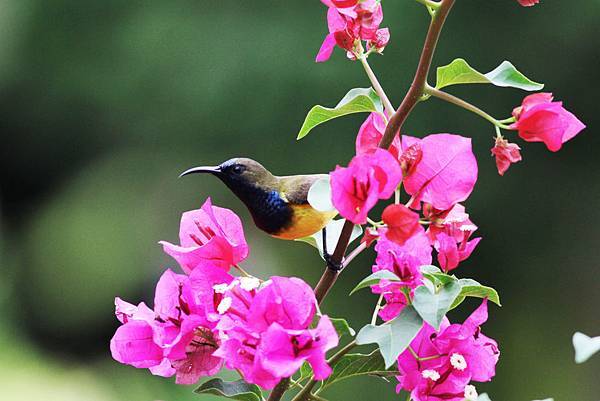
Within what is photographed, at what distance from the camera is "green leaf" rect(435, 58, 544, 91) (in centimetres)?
47

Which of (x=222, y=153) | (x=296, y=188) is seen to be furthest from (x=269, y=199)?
(x=222, y=153)

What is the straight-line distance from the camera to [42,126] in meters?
3.58

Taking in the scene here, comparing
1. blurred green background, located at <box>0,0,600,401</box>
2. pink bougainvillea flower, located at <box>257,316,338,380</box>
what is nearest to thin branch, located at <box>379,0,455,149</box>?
pink bougainvillea flower, located at <box>257,316,338,380</box>

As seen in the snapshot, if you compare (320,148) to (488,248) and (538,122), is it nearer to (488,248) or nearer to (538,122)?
(488,248)

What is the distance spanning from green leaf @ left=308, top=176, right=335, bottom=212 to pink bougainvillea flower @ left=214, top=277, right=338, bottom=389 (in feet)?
0.14

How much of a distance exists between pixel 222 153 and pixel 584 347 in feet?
8.66

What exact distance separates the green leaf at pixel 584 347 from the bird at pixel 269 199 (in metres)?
0.18

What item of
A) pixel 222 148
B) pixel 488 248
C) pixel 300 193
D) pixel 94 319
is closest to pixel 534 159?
pixel 488 248

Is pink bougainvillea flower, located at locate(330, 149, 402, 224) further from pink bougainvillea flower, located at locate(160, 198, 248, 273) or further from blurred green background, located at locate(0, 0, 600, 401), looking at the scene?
blurred green background, located at locate(0, 0, 600, 401)

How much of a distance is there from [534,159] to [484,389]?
753 mm

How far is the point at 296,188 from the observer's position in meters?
0.55

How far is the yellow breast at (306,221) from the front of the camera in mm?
533

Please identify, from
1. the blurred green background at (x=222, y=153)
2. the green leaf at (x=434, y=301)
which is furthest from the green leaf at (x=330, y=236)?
the blurred green background at (x=222, y=153)

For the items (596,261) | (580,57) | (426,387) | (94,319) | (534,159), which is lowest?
(94,319)
